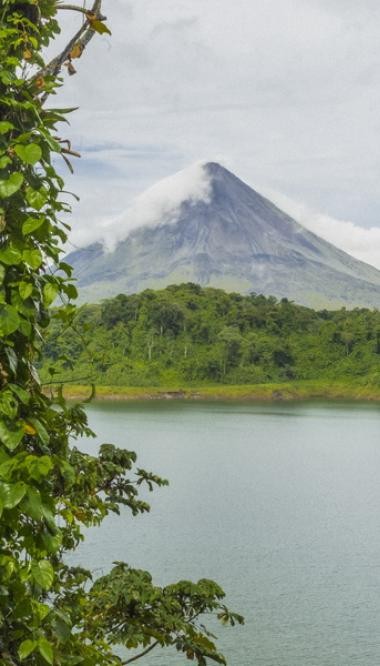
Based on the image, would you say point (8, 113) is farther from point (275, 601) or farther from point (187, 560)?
point (187, 560)

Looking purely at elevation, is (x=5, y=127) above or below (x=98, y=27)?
below

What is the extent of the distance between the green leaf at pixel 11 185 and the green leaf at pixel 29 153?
0.14 ft

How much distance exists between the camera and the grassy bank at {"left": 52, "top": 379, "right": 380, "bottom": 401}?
83312 mm

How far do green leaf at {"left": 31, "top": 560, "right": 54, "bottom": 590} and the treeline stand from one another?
84.9 metres

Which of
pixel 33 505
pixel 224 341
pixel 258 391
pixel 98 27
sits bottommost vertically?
pixel 258 391

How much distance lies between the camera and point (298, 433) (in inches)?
1925

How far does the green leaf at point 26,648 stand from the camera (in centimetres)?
172

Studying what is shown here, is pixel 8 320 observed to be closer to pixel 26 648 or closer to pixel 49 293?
pixel 49 293

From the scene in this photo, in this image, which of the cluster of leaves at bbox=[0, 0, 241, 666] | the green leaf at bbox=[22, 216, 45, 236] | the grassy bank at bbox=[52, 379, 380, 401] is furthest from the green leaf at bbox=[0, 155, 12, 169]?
the grassy bank at bbox=[52, 379, 380, 401]

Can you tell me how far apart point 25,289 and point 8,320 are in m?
0.10

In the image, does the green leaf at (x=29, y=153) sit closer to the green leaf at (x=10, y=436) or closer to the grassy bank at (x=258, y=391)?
the green leaf at (x=10, y=436)

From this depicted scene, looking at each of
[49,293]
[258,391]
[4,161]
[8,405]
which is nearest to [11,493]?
[8,405]

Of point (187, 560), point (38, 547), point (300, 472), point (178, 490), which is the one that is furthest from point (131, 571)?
point (300, 472)

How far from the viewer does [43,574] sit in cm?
177
